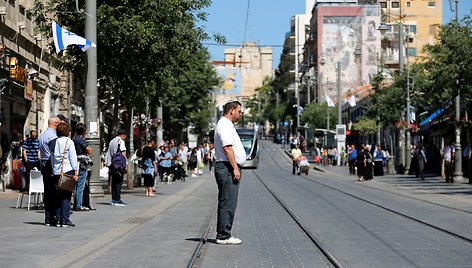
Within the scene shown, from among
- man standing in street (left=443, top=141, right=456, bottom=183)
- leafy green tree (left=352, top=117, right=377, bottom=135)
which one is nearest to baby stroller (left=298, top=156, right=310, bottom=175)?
man standing in street (left=443, top=141, right=456, bottom=183)

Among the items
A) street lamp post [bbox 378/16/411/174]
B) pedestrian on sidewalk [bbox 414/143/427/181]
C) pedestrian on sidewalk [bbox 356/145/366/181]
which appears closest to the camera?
pedestrian on sidewalk [bbox 414/143/427/181]

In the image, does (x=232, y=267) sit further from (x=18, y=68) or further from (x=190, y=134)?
(x=190, y=134)

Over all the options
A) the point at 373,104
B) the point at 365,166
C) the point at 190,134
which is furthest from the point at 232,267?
the point at 190,134

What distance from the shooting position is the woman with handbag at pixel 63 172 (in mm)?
14906

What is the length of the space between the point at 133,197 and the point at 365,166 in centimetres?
2000

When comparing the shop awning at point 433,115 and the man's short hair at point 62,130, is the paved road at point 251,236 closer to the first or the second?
the man's short hair at point 62,130

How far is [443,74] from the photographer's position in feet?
102

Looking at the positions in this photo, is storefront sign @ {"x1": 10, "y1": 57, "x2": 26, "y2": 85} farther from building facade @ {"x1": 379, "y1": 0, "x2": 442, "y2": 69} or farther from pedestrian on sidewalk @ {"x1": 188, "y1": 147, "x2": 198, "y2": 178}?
building facade @ {"x1": 379, "y1": 0, "x2": 442, "y2": 69}

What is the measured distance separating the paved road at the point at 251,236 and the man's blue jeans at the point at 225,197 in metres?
0.29

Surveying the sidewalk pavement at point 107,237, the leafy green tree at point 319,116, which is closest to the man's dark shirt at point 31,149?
the sidewalk pavement at point 107,237

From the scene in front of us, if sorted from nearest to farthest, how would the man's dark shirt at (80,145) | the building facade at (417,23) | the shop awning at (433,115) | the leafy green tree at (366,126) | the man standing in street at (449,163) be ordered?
1. the man's dark shirt at (80,145)
2. the man standing in street at (449,163)
3. the shop awning at (433,115)
4. the leafy green tree at (366,126)
5. the building facade at (417,23)

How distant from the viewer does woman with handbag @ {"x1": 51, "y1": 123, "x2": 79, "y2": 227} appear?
14.9 m

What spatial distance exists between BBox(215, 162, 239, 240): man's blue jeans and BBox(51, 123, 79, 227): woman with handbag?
368cm

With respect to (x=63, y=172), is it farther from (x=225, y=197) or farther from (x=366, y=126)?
(x=366, y=126)
